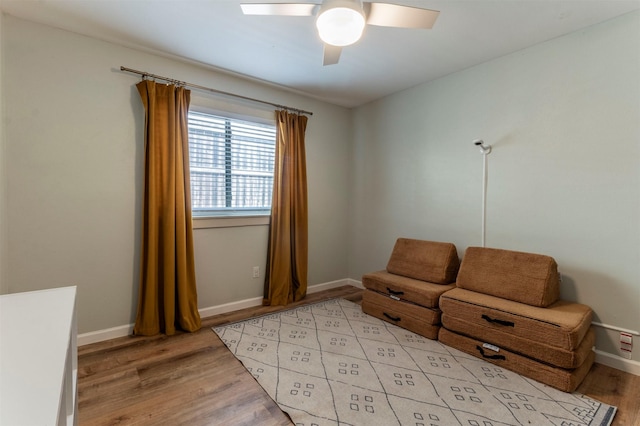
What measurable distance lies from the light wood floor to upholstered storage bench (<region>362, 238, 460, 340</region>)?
1039 millimetres

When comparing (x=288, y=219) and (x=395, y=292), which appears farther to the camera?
(x=288, y=219)

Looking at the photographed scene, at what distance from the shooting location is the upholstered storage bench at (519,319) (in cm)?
183

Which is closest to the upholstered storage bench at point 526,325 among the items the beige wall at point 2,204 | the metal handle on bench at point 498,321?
the metal handle on bench at point 498,321

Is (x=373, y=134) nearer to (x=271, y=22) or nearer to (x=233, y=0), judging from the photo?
(x=271, y=22)

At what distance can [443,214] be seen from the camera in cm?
313

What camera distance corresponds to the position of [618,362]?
6.88 feet

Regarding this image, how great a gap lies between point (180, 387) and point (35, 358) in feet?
4.21

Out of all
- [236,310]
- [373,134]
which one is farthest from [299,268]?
[373,134]

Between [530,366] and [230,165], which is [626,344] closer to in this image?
[530,366]

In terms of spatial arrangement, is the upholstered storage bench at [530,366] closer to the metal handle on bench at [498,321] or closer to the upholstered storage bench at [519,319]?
the upholstered storage bench at [519,319]

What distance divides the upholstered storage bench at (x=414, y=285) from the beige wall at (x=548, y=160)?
306 millimetres

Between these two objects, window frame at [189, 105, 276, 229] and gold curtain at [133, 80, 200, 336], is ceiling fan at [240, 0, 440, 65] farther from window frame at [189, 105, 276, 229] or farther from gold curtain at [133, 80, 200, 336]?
window frame at [189, 105, 276, 229]

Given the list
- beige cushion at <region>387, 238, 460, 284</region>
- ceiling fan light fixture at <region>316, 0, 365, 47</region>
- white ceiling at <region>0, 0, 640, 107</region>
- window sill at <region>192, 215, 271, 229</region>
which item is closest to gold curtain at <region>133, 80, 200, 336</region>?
window sill at <region>192, 215, 271, 229</region>

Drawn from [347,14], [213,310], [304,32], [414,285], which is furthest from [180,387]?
[304,32]
